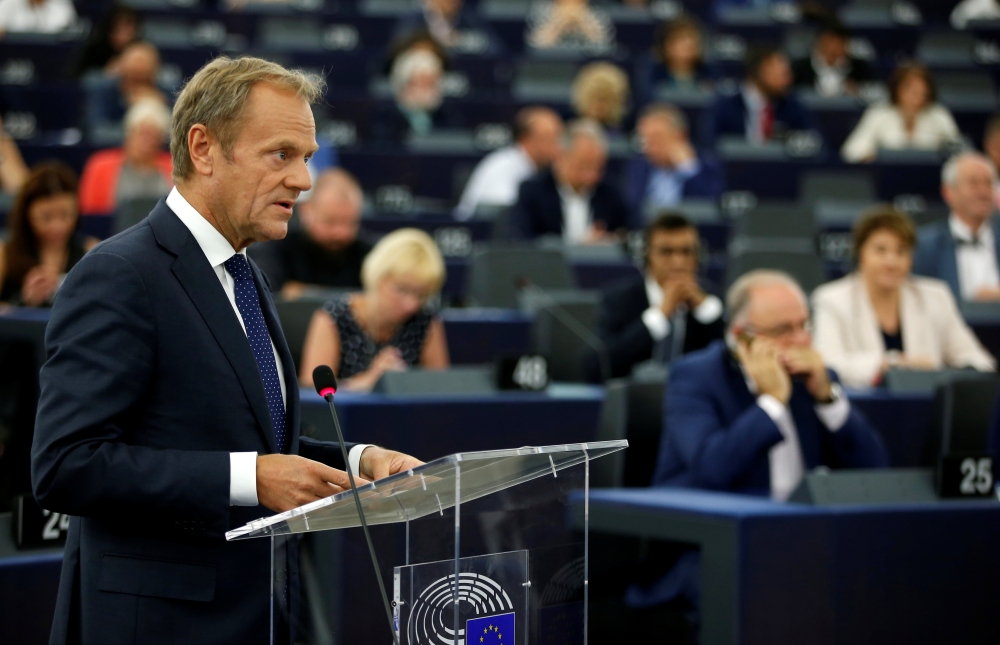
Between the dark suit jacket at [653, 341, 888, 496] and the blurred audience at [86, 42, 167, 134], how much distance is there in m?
4.26

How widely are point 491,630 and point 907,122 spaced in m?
6.72

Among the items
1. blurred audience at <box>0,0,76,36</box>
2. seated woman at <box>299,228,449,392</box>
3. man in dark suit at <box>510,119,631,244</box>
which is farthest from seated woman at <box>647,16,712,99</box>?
seated woman at <box>299,228,449,392</box>

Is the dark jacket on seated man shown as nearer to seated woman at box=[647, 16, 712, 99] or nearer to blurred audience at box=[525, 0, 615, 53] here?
seated woman at box=[647, 16, 712, 99]

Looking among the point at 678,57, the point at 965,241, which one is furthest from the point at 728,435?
the point at 678,57

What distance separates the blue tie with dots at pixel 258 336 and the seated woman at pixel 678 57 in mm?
6849

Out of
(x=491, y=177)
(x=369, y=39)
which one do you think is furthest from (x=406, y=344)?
(x=369, y=39)

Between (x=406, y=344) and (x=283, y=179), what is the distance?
104 inches

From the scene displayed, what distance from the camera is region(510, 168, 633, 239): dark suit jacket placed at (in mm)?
6055

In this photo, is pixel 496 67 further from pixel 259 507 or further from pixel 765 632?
pixel 259 507

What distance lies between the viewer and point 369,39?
8.90 metres

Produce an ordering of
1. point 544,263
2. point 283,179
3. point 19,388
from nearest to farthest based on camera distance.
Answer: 1. point 283,179
2. point 19,388
3. point 544,263

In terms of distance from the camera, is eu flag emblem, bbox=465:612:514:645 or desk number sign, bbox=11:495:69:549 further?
desk number sign, bbox=11:495:69:549

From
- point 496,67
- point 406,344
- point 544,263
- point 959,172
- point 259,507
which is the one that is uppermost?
point 496,67

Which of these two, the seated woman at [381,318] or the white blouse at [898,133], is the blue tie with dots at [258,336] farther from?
the white blouse at [898,133]
